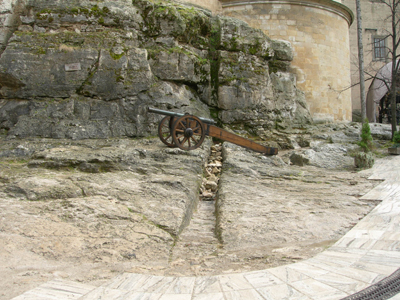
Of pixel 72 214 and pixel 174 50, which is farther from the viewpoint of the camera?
pixel 174 50

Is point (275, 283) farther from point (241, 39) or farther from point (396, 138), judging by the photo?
point (396, 138)

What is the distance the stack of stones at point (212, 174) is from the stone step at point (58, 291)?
3418 millimetres

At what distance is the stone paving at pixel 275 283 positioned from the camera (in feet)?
7.57

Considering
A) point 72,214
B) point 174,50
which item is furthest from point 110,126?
point 72,214

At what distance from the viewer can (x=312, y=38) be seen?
479 inches

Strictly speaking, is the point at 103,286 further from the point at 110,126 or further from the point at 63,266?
the point at 110,126

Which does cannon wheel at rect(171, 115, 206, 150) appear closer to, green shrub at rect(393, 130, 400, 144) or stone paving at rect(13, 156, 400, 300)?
Result: stone paving at rect(13, 156, 400, 300)

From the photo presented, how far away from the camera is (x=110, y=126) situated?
312 inches

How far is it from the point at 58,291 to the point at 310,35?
12316 millimetres

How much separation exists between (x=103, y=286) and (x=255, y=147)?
5.96 m

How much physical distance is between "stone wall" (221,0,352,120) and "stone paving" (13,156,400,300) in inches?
384

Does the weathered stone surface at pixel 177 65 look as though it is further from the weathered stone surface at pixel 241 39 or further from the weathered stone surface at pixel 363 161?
the weathered stone surface at pixel 363 161

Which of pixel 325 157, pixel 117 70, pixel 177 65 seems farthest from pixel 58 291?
pixel 325 157

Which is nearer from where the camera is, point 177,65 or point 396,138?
point 177,65
